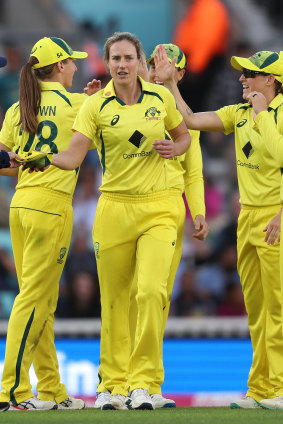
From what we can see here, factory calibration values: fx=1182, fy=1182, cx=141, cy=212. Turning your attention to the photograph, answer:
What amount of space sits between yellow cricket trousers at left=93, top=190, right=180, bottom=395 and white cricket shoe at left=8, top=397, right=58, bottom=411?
0.43m

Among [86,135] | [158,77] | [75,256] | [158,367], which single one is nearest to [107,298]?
[158,367]

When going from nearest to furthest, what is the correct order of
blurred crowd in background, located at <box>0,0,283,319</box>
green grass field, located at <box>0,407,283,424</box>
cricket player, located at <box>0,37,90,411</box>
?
green grass field, located at <box>0,407,283,424</box>
cricket player, located at <box>0,37,90,411</box>
blurred crowd in background, located at <box>0,0,283,319</box>

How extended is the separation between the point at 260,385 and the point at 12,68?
8.87m

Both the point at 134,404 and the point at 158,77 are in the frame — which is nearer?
the point at 134,404

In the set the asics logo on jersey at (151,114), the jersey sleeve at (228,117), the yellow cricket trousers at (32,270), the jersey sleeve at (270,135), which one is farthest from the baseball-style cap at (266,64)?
the yellow cricket trousers at (32,270)

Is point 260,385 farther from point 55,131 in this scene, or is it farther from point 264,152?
point 55,131

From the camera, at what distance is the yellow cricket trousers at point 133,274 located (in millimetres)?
7703

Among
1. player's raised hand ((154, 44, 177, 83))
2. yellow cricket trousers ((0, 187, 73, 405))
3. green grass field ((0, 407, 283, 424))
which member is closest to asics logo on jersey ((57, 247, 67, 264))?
yellow cricket trousers ((0, 187, 73, 405))

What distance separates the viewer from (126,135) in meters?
7.77

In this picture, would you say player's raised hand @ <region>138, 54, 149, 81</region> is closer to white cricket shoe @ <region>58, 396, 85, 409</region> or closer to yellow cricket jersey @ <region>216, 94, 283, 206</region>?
yellow cricket jersey @ <region>216, 94, 283, 206</region>

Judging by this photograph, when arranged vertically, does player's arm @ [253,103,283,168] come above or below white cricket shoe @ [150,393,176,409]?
above

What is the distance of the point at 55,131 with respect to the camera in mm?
8203

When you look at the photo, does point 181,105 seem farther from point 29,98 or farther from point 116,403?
point 116,403

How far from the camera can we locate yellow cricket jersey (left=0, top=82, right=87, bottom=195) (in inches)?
A: 323
